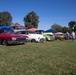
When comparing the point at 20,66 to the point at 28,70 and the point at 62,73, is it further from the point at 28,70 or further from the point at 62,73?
the point at 62,73

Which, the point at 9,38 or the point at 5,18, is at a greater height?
the point at 5,18

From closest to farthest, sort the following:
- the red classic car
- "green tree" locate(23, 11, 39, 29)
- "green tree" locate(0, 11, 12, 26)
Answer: the red classic car, "green tree" locate(0, 11, 12, 26), "green tree" locate(23, 11, 39, 29)

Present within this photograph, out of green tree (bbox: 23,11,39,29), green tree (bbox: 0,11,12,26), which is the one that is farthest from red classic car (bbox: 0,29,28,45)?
green tree (bbox: 23,11,39,29)

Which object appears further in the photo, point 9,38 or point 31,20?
point 31,20

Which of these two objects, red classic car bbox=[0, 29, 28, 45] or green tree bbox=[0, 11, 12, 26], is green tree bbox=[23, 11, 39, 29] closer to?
green tree bbox=[0, 11, 12, 26]

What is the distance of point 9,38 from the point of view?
19.3 m

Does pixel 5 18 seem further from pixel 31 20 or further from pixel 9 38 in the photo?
pixel 9 38

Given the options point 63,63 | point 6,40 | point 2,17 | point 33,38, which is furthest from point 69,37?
point 2,17

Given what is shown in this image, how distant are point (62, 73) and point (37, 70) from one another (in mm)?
1007

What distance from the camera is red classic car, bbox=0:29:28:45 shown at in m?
19.2

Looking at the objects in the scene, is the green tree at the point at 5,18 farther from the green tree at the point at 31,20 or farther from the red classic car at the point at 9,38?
the red classic car at the point at 9,38

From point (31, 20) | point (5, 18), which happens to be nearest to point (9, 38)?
point (5, 18)

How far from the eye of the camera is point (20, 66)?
346 inches

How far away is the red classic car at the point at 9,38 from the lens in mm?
19250
